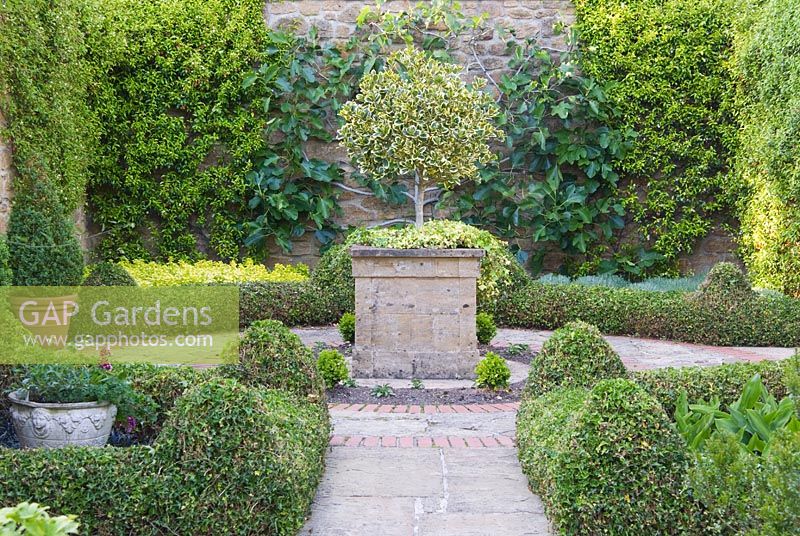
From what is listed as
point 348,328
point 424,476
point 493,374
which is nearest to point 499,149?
point 348,328

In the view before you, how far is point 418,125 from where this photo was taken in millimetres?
6188

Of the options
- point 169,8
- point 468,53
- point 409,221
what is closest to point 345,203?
point 409,221

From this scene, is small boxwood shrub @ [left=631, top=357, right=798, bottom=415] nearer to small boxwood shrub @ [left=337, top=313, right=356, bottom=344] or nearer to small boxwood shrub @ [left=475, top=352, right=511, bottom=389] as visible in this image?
small boxwood shrub @ [left=475, top=352, right=511, bottom=389]

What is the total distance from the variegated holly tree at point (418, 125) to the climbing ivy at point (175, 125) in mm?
3706

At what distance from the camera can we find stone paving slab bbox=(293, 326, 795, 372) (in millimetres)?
6199

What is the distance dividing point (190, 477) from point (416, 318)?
10.4ft

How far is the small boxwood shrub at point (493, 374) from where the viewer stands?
5.24m

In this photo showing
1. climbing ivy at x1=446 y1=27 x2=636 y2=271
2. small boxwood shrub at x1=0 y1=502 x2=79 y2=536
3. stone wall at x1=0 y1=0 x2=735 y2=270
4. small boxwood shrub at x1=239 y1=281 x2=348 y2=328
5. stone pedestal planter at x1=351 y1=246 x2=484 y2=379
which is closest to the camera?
small boxwood shrub at x1=0 y1=502 x2=79 y2=536

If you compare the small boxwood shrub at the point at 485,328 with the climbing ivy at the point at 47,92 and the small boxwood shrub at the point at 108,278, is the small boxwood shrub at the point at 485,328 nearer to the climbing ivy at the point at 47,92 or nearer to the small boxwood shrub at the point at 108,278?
the small boxwood shrub at the point at 108,278

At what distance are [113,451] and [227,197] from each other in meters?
7.07

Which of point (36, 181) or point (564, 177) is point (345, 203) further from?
point (36, 181)

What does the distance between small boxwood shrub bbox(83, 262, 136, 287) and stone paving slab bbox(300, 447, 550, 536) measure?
4221 mm

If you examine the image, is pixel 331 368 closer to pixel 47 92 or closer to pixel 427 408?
pixel 427 408

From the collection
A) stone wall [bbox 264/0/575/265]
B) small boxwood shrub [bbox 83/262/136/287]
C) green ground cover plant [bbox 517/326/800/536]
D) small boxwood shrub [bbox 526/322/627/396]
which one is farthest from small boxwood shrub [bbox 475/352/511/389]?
stone wall [bbox 264/0/575/265]
